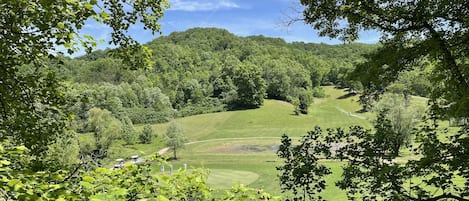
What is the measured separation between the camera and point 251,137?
57.0 metres

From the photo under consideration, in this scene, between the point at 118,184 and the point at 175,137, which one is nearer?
the point at 118,184

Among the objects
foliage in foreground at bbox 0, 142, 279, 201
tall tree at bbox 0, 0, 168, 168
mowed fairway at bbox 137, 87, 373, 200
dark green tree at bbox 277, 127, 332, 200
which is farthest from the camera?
mowed fairway at bbox 137, 87, 373, 200

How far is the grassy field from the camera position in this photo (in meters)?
30.0

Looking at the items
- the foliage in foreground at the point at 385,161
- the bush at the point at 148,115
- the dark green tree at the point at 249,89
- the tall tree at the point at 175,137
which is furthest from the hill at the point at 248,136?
the foliage in foreground at the point at 385,161

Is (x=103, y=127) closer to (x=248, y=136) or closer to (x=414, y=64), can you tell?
(x=248, y=136)

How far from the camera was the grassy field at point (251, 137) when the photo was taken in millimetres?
30016

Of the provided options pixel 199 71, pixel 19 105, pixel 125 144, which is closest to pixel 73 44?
pixel 19 105

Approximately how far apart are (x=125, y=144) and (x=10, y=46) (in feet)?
169

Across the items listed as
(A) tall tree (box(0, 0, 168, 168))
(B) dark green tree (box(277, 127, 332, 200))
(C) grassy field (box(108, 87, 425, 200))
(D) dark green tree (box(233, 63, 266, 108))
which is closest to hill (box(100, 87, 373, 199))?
(C) grassy field (box(108, 87, 425, 200))

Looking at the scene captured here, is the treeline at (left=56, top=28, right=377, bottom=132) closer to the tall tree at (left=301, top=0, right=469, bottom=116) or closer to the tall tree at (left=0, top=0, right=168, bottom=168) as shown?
the tall tree at (left=0, top=0, right=168, bottom=168)

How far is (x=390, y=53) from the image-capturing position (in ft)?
19.8

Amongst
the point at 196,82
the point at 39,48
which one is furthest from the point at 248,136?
the point at 39,48

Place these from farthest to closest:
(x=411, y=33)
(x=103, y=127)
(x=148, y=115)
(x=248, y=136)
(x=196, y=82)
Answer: (x=196, y=82) < (x=148, y=115) < (x=248, y=136) < (x=103, y=127) < (x=411, y=33)

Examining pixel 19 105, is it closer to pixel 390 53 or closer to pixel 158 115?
pixel 390 53
